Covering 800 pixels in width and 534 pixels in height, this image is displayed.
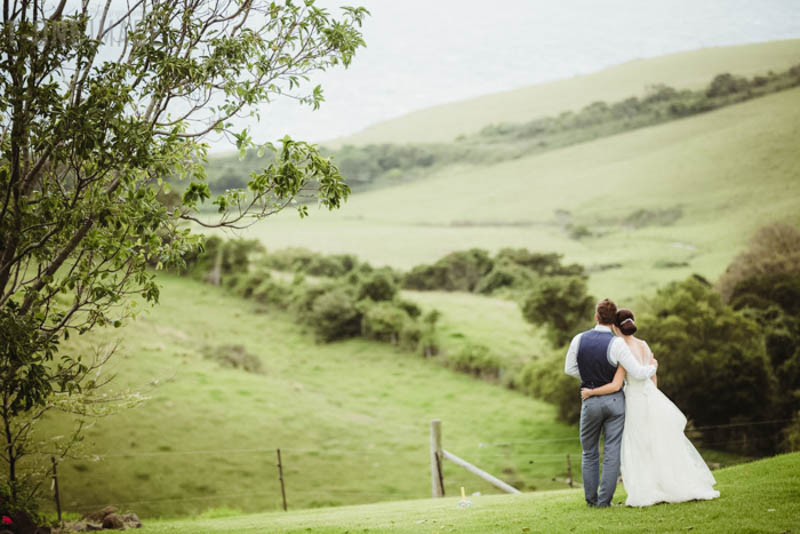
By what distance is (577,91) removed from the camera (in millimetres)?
68000

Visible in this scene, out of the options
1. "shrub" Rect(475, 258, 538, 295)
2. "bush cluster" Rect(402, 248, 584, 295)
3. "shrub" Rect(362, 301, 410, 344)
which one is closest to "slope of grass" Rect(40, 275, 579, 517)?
"shrub" Rect(362, 301, 410, 344)

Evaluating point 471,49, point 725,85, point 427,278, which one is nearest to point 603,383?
A: point 427,278

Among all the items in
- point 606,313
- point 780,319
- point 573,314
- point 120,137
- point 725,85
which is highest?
point 725,85

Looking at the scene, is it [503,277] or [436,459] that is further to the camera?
[503,277]

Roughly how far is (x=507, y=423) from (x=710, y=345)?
11005mm

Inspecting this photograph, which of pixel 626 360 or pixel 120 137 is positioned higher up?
pixel 120 137

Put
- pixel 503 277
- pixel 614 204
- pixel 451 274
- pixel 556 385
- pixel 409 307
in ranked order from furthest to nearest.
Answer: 1. pixel 614 204
2. pixel 451 274
3. pixel 503 277
4. pixel 409 307
5. pixel 556 385

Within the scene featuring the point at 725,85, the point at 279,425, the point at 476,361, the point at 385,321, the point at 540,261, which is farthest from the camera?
the point at 725,85

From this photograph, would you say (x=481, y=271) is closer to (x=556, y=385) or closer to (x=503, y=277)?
(x=503, y=277)

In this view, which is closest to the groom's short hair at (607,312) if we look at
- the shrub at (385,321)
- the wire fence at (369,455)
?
the wire fence at (369,455)

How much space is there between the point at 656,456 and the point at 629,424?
0.42 meters

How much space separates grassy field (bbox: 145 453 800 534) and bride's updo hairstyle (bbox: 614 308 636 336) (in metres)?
1.88

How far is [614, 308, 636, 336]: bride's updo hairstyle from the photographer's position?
7113 mm

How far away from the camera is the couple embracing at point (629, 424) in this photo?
691 cm
